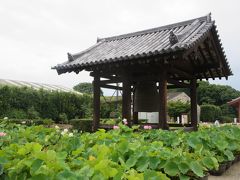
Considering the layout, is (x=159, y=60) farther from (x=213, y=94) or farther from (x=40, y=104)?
(x=213, y=94)

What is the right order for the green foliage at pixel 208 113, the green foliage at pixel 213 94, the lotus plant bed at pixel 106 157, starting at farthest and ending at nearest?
the green foliage at pixel 213 94 < the green foliage at pixel 208 113 < the lotus plant bed at pixel 106 157

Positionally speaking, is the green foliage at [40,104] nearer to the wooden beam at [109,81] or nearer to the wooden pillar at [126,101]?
the wooden beam at [109,81]

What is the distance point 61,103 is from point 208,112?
19430 mm

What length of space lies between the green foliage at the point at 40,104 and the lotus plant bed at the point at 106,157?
50.7ft

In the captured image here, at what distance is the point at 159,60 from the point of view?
681cm

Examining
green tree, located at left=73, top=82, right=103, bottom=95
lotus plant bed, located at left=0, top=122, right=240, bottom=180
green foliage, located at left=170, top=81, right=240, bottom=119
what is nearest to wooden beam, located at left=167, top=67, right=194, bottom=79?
lotus plant bed, located at left=0, top=122, right=240, bottom=180

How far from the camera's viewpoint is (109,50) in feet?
28.2

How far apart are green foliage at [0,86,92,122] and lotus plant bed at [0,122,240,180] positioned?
15.4m

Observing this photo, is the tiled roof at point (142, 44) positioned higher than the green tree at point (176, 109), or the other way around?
the tiled roof at point (142, 44)

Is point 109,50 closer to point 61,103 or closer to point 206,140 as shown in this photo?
point 206,140

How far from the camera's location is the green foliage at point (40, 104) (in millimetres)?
19203

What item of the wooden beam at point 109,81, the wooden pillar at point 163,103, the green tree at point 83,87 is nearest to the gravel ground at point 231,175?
the wooden pillar at point 163,103

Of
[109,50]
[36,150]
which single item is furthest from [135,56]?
[36,150]

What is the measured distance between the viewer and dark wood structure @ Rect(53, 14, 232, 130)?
22.1 feet
